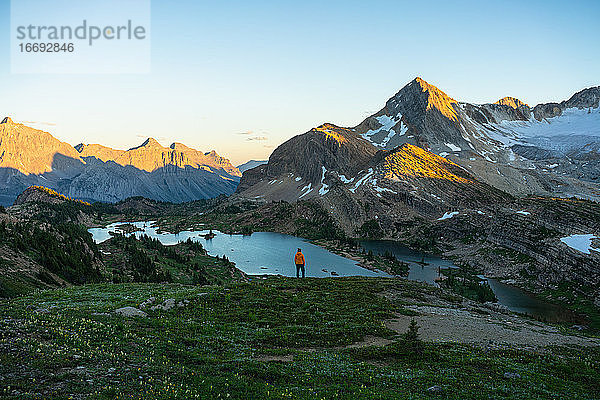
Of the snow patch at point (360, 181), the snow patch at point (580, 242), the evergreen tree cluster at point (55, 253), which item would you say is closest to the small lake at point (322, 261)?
the snow patch at point (580, 242)

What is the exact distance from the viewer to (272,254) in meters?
122

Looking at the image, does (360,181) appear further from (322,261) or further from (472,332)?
(472,332)

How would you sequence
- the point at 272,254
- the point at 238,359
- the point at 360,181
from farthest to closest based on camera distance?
the point at 360,181 < the point at 272,254 < the point at 238,359

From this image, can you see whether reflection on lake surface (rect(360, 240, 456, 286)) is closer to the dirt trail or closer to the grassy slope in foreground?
the dirt trail

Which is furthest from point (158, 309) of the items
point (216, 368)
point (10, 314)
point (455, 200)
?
point (455, 200)

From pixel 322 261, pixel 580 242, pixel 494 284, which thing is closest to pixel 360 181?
pixel 322 261

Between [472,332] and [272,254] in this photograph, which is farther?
[272,254]

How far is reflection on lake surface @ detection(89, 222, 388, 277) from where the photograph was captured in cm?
9581

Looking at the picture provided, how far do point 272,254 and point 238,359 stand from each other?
105544mm

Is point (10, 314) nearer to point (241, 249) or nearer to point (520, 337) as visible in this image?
point (520, 337)

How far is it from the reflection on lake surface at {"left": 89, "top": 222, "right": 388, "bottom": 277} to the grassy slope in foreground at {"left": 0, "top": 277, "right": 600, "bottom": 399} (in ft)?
211

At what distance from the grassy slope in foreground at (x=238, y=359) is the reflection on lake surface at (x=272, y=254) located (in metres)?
64.4

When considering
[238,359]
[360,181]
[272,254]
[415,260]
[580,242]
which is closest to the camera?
[238,359]

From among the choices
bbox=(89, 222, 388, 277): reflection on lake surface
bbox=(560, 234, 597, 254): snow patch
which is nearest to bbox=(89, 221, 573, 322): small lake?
bbox=(89, 222, 388, 277): reflection on lake surface
